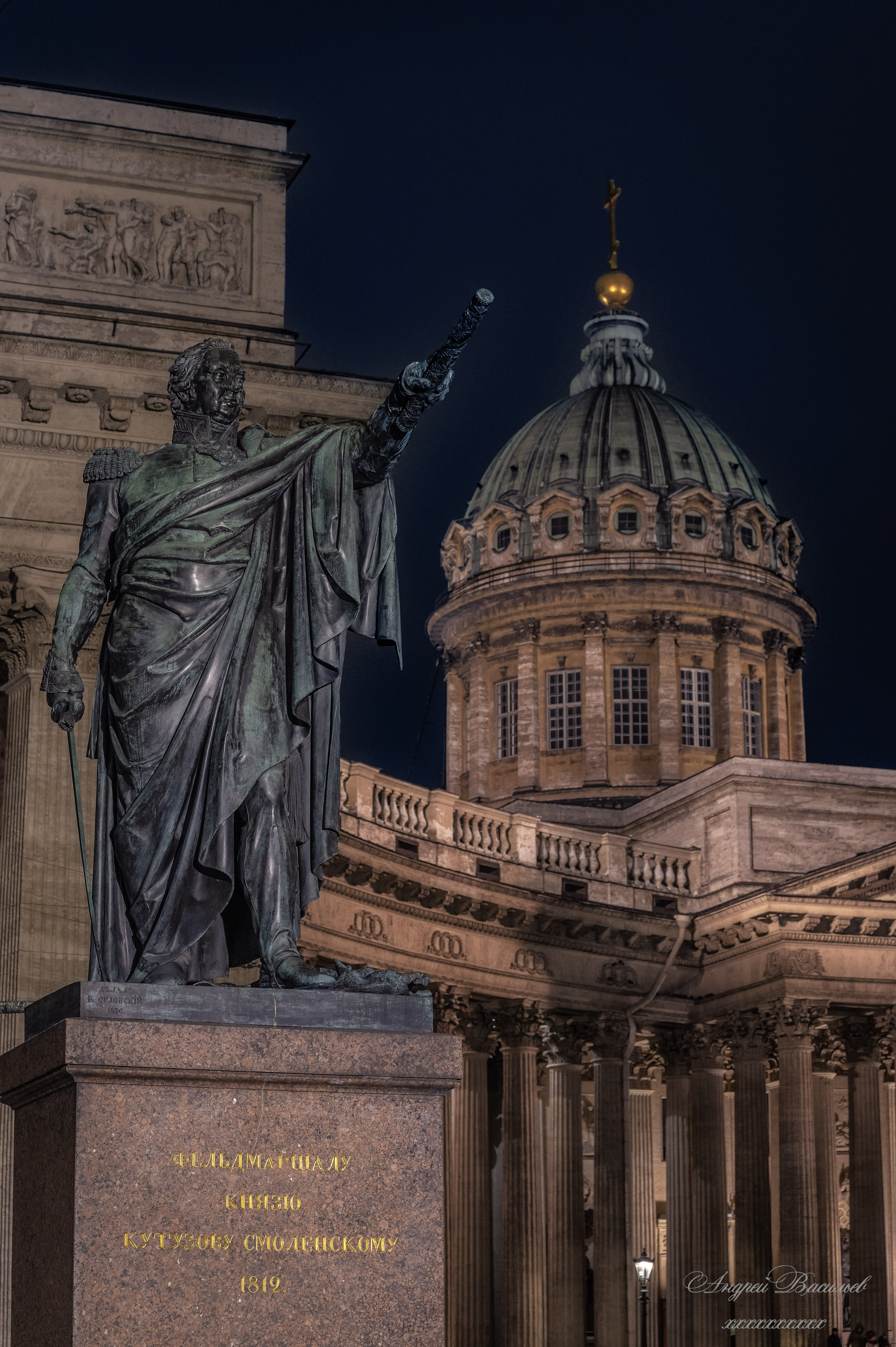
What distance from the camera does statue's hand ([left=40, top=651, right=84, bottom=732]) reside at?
9203 millimetres

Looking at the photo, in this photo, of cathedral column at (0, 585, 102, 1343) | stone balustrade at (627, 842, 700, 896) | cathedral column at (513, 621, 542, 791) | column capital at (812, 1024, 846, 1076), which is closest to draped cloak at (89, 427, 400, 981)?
cathedral column at (0, 585, 102, 1343)

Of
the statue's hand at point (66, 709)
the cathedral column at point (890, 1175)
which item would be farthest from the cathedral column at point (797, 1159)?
the statue's hand at point (66, 709)

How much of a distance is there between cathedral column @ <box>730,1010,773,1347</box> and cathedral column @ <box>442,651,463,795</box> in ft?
85.0

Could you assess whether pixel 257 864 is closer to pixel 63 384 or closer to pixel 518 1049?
pixel 63 384

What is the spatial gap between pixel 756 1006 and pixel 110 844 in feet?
126

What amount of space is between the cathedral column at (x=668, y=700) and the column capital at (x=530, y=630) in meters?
3.78

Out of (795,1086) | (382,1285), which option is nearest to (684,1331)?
(795,1086)

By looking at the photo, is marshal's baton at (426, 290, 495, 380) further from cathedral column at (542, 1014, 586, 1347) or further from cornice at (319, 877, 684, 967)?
cathedral column at (542, 1014, 586, 1347)

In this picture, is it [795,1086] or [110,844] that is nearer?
[110,844]

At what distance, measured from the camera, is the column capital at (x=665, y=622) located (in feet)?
226

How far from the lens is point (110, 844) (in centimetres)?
923

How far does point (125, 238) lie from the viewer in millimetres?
23453

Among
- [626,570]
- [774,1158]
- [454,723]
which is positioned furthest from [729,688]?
[774,1158]

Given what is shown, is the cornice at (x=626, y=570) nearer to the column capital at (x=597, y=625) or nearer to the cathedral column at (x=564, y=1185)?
the column capital at (x=597, y=625)
